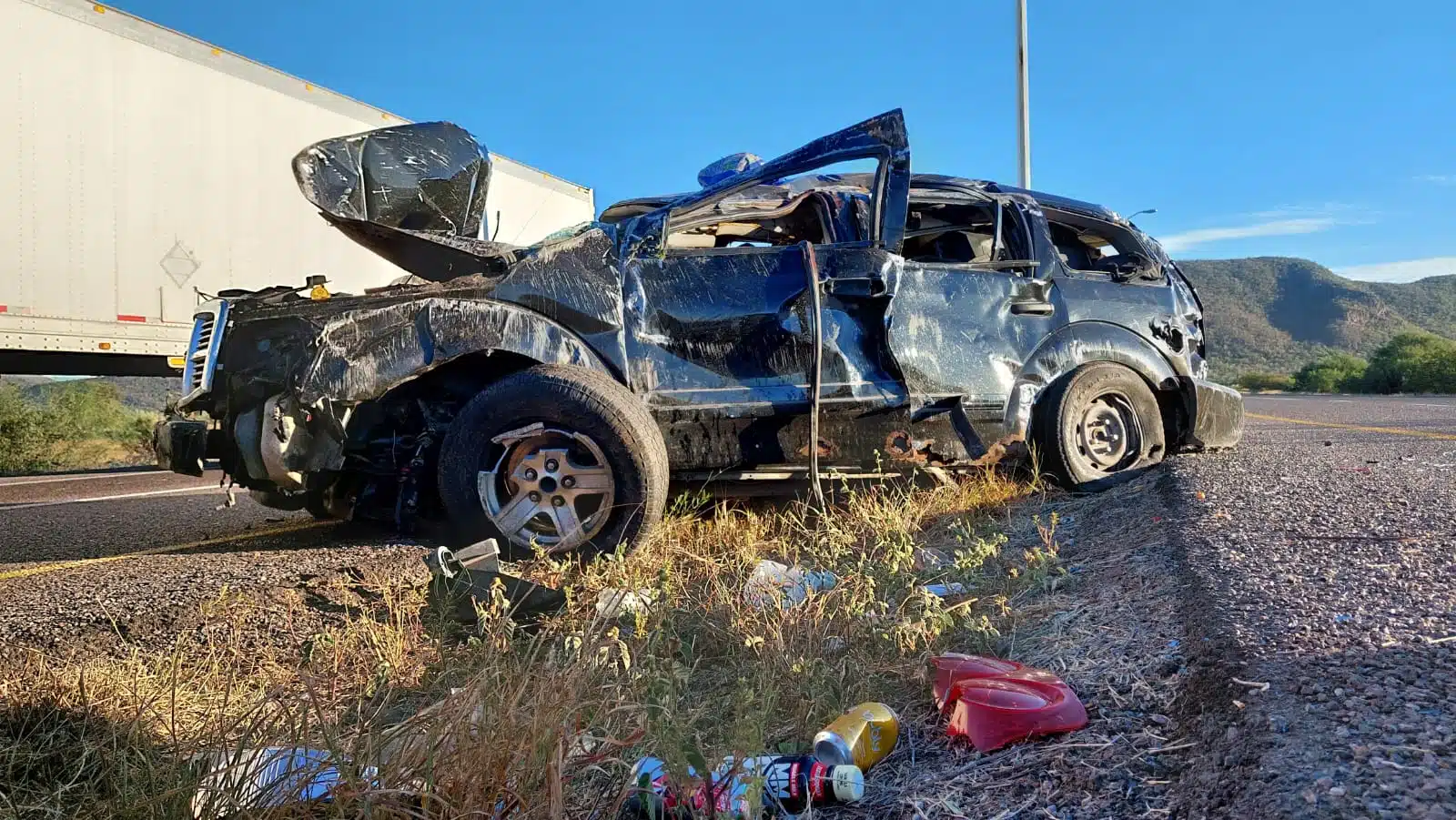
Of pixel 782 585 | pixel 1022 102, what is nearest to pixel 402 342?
pixel 782 585

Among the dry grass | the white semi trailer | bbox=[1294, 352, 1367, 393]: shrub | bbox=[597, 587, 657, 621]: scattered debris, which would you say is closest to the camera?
the dry grass

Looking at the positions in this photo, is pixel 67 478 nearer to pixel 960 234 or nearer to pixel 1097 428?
pixel 960 234

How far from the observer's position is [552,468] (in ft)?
12.2

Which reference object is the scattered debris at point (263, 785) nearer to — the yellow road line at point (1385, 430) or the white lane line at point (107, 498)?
the white lane line at point (107, 498)

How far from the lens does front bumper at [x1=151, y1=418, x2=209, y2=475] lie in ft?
13.1

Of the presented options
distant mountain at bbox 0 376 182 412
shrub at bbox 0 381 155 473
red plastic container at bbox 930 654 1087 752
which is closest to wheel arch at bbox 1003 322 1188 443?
red plastic container at bbox 930 654 1087 752

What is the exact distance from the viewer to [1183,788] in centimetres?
156

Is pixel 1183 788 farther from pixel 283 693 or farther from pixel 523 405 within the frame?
pixel 523 405

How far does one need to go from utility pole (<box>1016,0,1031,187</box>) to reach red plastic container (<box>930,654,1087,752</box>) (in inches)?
470

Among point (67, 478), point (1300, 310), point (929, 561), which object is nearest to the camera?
point (929, 561)

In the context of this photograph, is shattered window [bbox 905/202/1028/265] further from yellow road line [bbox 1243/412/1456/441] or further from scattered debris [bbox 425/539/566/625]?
yellow road line [bbox 1243/412/1456/441]

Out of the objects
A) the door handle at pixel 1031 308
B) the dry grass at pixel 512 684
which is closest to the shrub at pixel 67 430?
the dry grass at pixel 512 684

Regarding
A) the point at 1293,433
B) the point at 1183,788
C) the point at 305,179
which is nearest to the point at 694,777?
the point at 1183,788

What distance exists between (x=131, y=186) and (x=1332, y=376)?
113 ft
